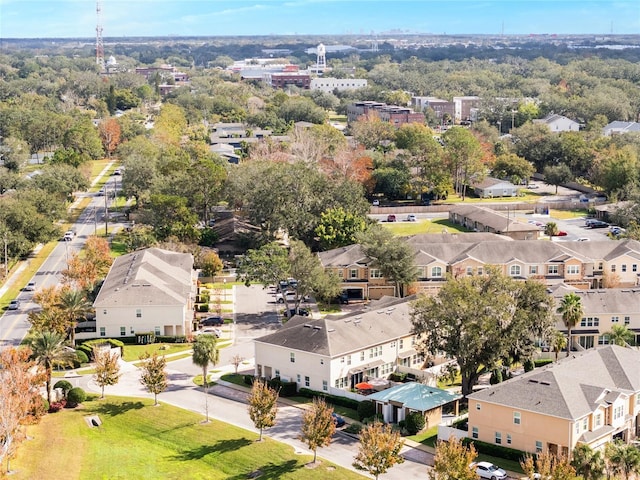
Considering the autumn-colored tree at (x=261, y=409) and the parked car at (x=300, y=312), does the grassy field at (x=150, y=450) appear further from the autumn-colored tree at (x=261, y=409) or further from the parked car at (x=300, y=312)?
the parked car at (x=300, y=312)

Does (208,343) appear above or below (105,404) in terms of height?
above

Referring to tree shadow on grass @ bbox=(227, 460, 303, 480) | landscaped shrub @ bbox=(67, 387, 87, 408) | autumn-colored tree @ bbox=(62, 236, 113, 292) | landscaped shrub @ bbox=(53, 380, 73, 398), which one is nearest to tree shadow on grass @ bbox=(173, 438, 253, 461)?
tree shadow on grass @ bbox=(227, 460, 303, 480)

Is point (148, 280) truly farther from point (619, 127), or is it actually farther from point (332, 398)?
point (619, 127)

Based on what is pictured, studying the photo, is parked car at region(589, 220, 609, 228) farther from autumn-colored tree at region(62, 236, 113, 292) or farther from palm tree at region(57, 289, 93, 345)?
palm tree at region(57, 289, 93, 345)

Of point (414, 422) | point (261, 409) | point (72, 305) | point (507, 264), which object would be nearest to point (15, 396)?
point (261, 409)

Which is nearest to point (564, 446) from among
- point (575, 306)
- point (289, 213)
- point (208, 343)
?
point (575, 306)

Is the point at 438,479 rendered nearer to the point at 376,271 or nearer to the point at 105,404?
the point at 105,404

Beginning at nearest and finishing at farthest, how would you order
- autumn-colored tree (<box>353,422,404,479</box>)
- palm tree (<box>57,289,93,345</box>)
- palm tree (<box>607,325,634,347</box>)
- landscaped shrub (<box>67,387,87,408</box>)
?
autumn-colored tree (<box>353,422,404,479</box>) → landscaped shrub (<box>67,387,87,408</box>) → palm tree (<box>607,325,634,347</box>) → palm tree (<box>57,289,93,345</box>)
